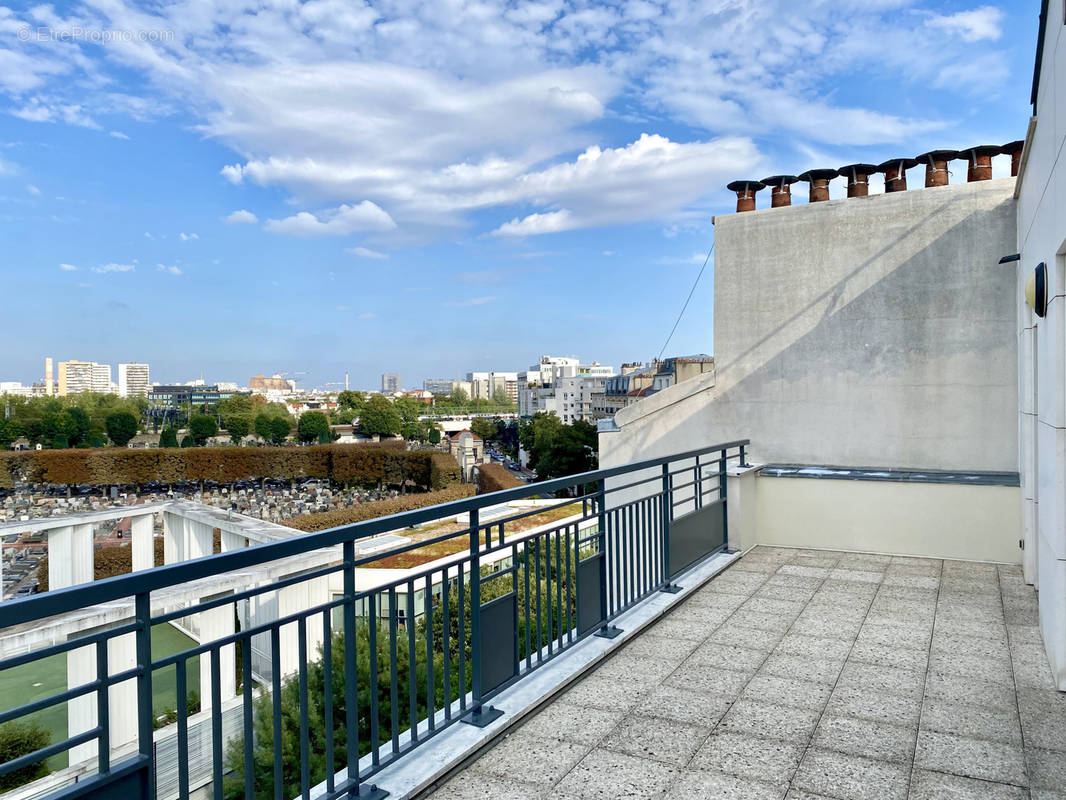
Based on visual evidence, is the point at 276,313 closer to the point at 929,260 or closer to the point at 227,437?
the point at 227,437

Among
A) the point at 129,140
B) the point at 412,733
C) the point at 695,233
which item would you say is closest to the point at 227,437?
the point at 129,140

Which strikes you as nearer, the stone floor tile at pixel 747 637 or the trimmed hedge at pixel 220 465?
the stone floor tile at pixel 747 637

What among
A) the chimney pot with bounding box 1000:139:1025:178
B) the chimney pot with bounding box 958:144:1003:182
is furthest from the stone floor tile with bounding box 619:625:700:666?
the chimney pot with bounding box 1000:139:1025:178

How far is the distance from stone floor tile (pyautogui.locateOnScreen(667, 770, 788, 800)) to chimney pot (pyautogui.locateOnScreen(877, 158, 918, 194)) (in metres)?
7.49

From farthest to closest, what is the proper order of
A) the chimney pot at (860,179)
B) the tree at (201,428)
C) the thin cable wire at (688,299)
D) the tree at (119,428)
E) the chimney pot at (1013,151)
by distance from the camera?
the tree at (201,428)
the tree at (119,428)
the thin cable wire at (688,299)
the chimney pot at (860,179)
the chimney pot at (1013,151)

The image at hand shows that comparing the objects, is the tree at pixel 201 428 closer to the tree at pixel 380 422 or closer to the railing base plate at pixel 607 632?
the tree at pixel 380 422

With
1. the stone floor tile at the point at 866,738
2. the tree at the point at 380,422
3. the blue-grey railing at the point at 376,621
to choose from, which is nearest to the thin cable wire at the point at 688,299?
the blue-grey railing at the point at 376,621

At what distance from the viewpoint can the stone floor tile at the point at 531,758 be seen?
2486 mm

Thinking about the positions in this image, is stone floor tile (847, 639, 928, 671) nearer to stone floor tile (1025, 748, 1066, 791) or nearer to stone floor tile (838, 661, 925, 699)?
stone floor tile (838, 661, 925, 699)

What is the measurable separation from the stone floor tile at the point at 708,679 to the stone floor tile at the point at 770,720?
6.1 inches

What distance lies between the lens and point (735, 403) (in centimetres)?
883

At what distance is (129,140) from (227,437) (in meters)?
43.4

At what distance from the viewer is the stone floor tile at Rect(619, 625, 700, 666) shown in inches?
147

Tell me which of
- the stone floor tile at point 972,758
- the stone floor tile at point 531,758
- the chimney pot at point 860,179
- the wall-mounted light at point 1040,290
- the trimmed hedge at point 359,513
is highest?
the chimney pot at point 860,179
